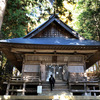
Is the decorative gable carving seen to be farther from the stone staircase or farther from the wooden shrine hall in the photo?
the stone staircase

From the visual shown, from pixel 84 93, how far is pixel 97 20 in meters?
12.9

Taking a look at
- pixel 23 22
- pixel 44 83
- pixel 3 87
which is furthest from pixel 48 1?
pixel 3 87

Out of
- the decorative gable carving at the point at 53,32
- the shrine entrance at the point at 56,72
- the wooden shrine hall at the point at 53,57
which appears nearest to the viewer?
the wooden shrine hall at the point at 53,57

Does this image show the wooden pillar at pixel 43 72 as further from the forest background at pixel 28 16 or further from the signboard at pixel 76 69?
the forest background at pixel 28 16

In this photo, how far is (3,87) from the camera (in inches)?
472

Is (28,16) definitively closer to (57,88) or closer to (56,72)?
(56,72)

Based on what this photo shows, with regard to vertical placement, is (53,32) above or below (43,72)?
above

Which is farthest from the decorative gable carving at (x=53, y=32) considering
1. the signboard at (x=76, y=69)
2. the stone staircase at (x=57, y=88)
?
the stone staircase at (x=57, y=88)

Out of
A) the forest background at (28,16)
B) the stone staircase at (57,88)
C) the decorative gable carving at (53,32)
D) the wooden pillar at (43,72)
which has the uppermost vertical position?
the forest background at (28,16)

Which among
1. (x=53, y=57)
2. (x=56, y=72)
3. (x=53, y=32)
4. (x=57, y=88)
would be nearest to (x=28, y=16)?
(x=53, y=32)

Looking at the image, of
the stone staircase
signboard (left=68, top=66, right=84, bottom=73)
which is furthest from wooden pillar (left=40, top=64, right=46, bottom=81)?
signboard (left=68, top=66, right=84, bottom=73)

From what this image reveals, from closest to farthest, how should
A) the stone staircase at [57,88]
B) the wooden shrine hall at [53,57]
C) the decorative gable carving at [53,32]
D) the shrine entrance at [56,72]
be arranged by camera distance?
the stone staircase at [57,88] → the wooden shrine hall at [53,57] → the decorative gable carving at [53,32] → the shrine entrance at [56,72]

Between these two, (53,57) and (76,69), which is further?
(53,57)

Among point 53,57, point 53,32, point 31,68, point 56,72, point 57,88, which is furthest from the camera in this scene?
point 56,72
